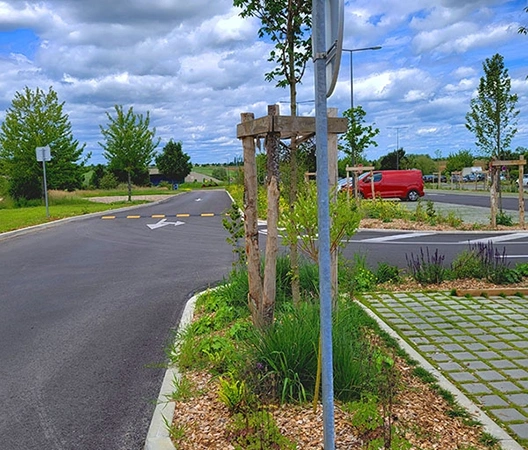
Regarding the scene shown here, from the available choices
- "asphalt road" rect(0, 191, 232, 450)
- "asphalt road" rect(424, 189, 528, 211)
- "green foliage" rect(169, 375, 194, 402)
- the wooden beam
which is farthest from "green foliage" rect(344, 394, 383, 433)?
"asphalt road" rect(424, 189, 528, 211)

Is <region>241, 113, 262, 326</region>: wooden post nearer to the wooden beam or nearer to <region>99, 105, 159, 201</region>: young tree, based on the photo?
the wooden beam

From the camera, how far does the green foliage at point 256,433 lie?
3.20 m

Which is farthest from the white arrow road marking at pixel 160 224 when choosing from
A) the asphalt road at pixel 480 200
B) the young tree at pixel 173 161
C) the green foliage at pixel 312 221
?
the young tree at pixel 173 161

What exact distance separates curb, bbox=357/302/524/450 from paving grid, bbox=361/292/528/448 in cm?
7

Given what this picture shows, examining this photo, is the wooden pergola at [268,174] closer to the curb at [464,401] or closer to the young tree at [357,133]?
the curb at [464,401]

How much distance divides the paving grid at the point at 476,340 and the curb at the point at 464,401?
0.23 ft

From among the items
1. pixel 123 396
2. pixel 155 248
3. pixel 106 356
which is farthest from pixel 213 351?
pixel 155 248

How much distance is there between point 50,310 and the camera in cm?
777

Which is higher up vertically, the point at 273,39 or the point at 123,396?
the point at 273,39

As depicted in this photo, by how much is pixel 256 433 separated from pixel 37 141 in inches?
1313

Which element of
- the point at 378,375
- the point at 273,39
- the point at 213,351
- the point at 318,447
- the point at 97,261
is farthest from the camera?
the point at 97,261

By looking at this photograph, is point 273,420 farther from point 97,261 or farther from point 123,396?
point 97,261

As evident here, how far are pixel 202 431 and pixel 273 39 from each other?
429 cm

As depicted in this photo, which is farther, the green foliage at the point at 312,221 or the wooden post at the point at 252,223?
the wooden post at the point at 252,223
